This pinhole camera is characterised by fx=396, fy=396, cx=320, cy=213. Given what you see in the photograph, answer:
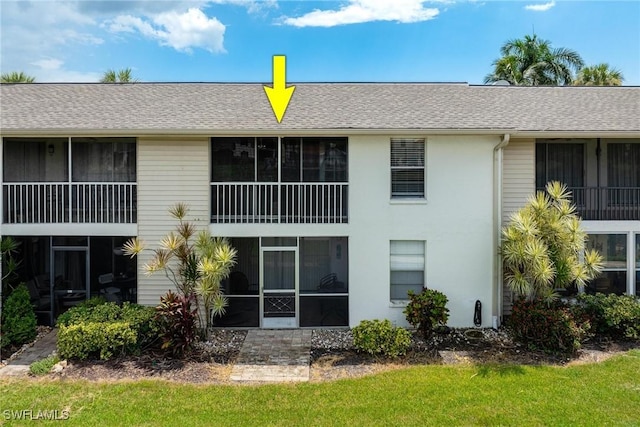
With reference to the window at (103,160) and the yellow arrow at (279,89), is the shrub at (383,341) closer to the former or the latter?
the yellow arrow at (279,89)

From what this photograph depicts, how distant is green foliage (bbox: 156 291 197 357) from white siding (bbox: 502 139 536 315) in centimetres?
811

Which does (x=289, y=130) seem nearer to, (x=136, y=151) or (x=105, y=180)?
(x=136, y=151)

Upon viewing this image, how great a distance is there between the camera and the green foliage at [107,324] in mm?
8227

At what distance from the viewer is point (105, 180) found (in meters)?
10.8

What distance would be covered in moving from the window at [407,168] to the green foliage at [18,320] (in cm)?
943

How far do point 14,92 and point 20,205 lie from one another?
493 centimetres

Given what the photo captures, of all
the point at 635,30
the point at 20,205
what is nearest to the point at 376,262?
the point at 20,205

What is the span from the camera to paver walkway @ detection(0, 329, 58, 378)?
8.07 meters

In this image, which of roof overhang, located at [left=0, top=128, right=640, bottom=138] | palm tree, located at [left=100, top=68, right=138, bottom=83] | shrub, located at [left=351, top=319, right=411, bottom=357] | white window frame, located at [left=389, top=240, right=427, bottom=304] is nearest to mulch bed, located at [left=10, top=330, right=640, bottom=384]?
shrub, located at [left=351, top=319, right=411, bottom=357]

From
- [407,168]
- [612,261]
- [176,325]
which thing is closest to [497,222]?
[407,168]

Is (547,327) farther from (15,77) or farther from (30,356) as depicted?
(15,77)

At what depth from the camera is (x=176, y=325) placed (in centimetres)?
857

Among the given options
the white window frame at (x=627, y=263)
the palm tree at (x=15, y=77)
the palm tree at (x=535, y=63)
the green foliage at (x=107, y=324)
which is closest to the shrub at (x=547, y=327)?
the white window frame at (x=627, y=263)

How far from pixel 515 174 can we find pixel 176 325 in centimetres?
937
